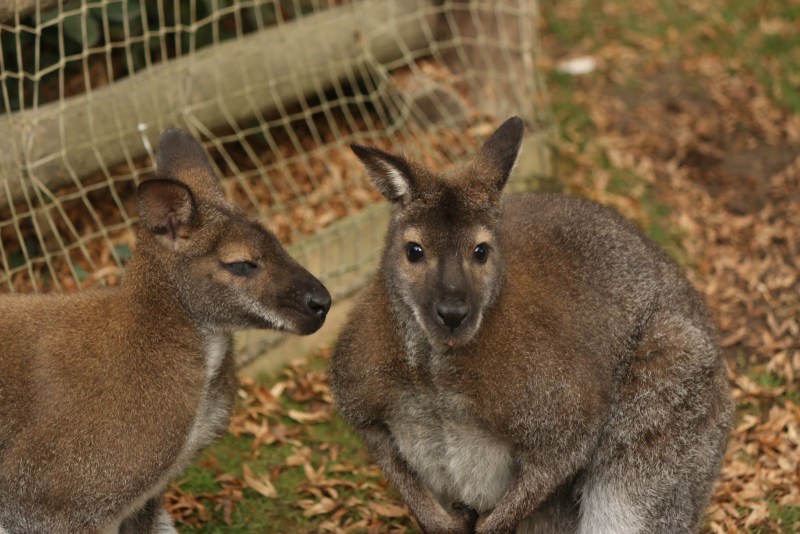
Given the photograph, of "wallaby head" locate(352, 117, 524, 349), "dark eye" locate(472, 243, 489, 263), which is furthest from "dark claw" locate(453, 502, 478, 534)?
"dark eye" locate(472, 243, 489, 263)

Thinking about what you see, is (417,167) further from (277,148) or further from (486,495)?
(277,148)

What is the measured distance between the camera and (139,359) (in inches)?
193

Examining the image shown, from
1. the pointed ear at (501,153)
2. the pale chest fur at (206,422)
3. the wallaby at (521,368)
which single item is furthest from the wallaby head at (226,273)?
the pointed ear at (501,153)

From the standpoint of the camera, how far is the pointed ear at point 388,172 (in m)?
4.81

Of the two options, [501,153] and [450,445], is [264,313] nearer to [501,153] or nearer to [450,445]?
[450,445]

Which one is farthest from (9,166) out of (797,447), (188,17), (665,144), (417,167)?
(665,144)

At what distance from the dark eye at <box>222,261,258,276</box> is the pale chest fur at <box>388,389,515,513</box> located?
0.90 m

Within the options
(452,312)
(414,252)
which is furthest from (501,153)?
(452,312)

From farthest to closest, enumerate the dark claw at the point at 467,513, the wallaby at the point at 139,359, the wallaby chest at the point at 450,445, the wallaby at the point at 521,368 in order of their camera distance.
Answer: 1. the dark claw at the point at 467,513
2. the wallaby chest at the point at 450,445
3. the wallaby at the point at 521,368
4. the wallaby at the point at 139,359

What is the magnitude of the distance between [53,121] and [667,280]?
3693 mm

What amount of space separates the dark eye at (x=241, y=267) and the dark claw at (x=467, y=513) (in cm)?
155

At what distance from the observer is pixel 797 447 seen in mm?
6578

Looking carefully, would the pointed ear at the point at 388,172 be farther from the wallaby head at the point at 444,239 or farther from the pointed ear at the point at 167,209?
the pointed ear at the point at 167,209

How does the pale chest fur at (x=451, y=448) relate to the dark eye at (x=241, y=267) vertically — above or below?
below
